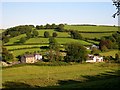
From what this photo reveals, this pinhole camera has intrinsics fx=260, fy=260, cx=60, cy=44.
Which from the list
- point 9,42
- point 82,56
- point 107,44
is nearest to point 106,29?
point 107,44

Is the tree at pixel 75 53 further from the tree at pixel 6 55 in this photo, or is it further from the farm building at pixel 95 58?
the tree at pixel 6 55

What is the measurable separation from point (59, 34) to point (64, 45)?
39.1 feet

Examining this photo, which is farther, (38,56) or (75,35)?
(75,35)

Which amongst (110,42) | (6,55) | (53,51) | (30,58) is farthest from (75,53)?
(6,55)

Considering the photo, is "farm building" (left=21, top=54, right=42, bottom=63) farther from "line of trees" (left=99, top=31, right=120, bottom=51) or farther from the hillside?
"line of trees" (left=99, top=31, right=120, bottom=51)

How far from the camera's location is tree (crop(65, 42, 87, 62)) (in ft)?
210

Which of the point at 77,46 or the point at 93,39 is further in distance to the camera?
the point at 93,39

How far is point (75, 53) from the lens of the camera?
66000 mm

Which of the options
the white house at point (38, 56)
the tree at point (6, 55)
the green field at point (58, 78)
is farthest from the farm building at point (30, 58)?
the green field at point (58, 78)

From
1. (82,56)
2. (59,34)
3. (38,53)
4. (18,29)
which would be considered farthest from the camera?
(18,29)

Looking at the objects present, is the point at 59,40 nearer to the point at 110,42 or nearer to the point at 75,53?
the point at 110,42

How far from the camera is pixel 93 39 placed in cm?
8244

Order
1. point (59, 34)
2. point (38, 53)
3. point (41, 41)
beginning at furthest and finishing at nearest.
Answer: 1. point (59, 34)
2. point (41, 41)
3. point (38, 53)

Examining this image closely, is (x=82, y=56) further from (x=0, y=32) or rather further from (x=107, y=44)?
(x=0, y=32)
